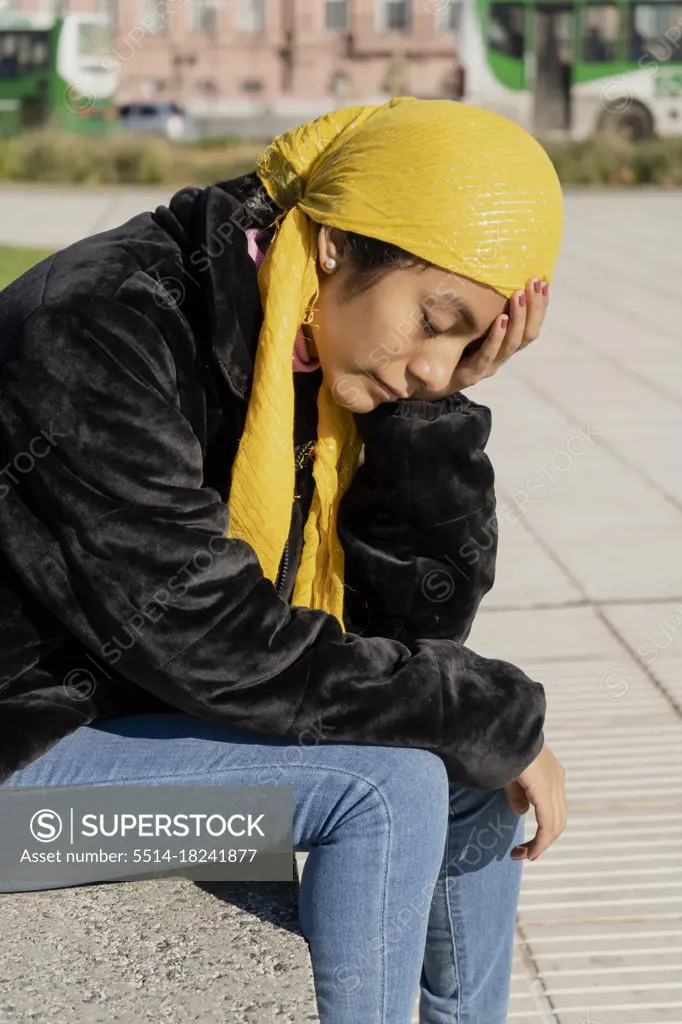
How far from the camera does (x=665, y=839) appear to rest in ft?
10.2

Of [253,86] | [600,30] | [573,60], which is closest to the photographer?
[600,30]

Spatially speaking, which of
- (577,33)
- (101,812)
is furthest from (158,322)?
(577,33)

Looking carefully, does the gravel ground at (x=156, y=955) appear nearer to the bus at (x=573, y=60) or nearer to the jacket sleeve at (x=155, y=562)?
the jacket sleeve at (x=155, y=562)

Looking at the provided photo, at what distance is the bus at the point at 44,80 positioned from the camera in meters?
30.2

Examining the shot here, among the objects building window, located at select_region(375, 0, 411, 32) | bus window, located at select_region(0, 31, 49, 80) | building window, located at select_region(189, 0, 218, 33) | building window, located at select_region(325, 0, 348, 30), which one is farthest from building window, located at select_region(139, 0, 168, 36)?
bus window, located at select_region(0, 31, 49, 80)

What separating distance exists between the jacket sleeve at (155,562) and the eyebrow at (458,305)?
344mm

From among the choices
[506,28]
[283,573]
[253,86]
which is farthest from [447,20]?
[283,573]

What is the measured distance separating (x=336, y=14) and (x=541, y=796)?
47.5m

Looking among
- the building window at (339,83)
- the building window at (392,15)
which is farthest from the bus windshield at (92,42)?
the building window at (392,15)

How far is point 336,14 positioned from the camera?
46.7m

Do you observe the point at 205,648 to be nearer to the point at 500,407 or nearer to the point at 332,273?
the point at 332,273

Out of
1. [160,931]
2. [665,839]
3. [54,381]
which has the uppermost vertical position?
[54,381]

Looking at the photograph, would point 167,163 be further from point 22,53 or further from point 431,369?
point 431,369

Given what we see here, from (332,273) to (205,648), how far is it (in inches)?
22.1
